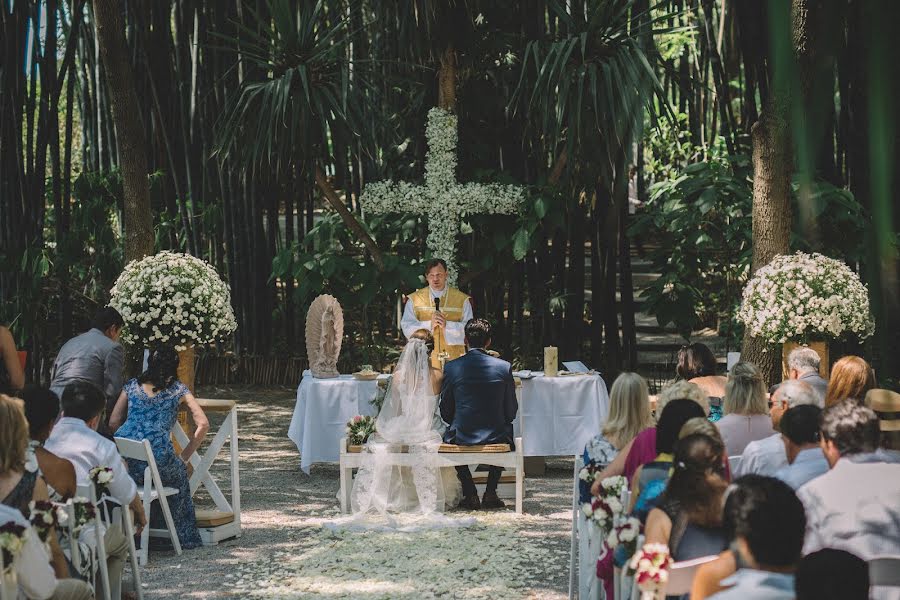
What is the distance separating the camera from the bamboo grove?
812 centimetres

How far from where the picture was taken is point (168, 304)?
643cm

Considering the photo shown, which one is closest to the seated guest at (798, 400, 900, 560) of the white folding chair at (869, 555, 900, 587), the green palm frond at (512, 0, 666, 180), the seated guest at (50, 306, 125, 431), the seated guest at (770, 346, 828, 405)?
the white folding chair at (869, 555, 900, 587)

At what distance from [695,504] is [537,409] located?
4.19 metres

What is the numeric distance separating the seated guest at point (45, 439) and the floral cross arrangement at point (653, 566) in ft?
6.54

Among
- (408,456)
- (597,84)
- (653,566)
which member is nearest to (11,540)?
(653,566)

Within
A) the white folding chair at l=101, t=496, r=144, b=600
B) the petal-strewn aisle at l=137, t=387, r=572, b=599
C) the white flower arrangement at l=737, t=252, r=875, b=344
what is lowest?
the petal-strewn aisle at l=137, t=387, r=572, b=599

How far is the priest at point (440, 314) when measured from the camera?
7.29 metres

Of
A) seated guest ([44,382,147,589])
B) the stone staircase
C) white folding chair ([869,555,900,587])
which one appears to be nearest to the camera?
white folding chair ([869,555,900,587])

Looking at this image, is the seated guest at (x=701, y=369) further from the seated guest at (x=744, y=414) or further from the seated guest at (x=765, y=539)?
the seated guest at (x=765, y=539)

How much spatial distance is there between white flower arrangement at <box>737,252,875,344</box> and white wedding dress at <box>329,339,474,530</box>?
2009mm

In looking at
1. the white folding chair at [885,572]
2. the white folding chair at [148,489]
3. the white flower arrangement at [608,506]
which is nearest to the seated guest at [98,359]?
the white folding chair at [148,489]

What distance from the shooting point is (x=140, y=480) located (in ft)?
17.5

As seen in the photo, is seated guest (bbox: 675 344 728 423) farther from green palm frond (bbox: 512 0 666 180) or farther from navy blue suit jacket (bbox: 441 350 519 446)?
green palm frond (bbox: 512 0 666 180)

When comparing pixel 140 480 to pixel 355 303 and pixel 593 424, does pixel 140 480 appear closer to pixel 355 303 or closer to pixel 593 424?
pixel 593 424
